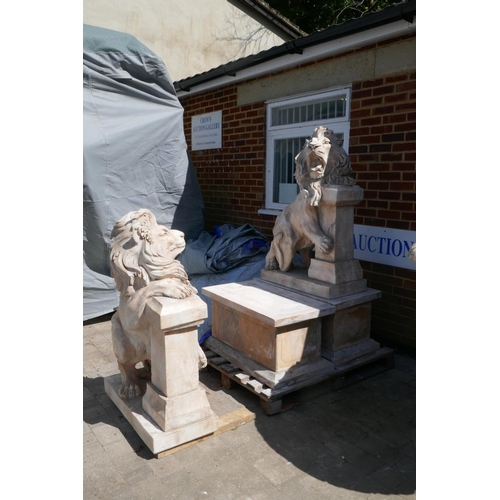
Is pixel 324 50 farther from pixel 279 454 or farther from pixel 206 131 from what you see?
pixel 279 454

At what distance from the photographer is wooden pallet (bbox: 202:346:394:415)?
3.30 metres

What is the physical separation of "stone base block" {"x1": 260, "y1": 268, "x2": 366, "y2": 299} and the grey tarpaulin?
7.32 feet

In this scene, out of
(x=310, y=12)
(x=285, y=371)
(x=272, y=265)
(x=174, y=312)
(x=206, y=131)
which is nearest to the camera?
(x=174, y=312)

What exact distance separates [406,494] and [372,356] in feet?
4.85

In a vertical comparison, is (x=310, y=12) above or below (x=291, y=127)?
above

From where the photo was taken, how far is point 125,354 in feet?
10.2

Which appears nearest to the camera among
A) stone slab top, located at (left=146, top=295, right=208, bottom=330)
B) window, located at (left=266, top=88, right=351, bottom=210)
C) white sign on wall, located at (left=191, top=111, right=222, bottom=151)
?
stone slab top, located at (left=146, top=295, right=208, bottom=330)

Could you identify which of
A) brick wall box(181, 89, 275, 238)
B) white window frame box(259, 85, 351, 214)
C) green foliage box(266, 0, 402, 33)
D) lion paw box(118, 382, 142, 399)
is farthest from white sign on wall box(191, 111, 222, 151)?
green foliage box(266, 0, 402, 33)

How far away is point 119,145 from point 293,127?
2186 mm

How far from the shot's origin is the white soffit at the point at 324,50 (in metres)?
4.20

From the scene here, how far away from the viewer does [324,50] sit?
496 centimetres

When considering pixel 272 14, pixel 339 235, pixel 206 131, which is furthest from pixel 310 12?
pixel 339 235

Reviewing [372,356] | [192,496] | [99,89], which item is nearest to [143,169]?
[99,89]

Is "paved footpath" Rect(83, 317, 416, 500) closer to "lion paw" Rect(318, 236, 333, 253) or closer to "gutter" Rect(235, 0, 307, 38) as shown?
"lion paw" Rect(318, 236, 333, 253)
